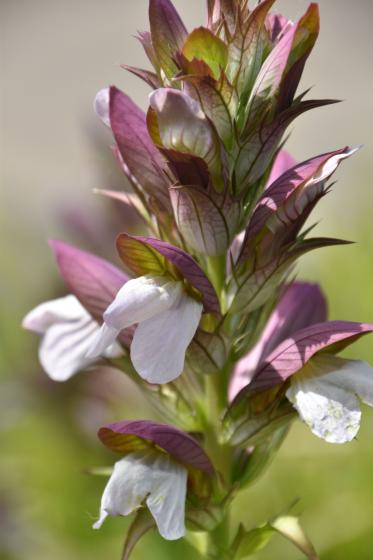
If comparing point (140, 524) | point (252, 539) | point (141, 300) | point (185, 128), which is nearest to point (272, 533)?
point (252, 539)

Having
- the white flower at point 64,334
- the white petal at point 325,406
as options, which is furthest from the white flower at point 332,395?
the white flower at point 64,334

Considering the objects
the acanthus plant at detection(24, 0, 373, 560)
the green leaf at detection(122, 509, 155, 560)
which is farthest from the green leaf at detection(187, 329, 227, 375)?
the green leaf at detection(122, 509, 155, 560)

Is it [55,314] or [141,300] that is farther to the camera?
[55,314]

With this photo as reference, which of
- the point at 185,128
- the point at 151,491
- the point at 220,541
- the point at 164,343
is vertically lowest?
the point at 220,541

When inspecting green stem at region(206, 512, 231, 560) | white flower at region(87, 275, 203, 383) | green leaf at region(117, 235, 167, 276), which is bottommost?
green stem at region(206, 512, 231, 560)

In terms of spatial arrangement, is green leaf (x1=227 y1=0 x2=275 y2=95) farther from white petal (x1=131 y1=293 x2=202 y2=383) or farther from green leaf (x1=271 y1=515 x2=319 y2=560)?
green leaf (x1=271 y1=515 x2=319 y2=560)

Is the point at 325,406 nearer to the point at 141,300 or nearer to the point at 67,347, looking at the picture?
the point at 141,300

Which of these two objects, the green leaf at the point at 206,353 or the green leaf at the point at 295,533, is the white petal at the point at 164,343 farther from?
the green leaf at the point at 295,533
